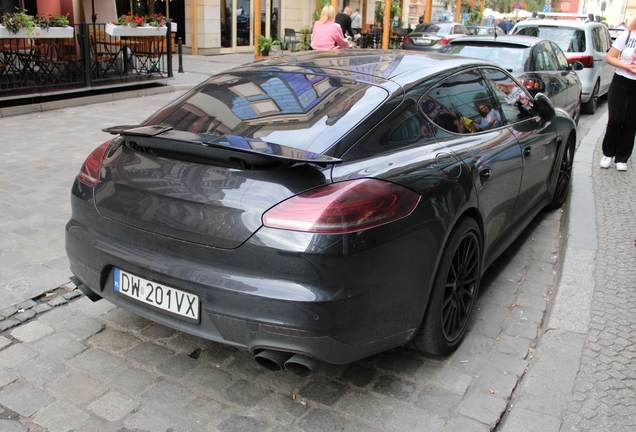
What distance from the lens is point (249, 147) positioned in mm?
2621

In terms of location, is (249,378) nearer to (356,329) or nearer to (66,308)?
(356,329)

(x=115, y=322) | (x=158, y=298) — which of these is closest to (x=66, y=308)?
(x=115, y=322)

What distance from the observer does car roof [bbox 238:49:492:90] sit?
3.38m

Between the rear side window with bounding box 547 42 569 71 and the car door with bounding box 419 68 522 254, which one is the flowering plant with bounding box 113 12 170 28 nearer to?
the rear side window with bounding box 547 42 569 71

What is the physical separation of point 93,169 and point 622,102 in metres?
6.06

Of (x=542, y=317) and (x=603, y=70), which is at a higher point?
(x=603, y=70)

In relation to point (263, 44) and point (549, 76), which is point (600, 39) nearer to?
point (549, 76)

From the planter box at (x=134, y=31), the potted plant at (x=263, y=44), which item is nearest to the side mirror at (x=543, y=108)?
the planter box at (x=134, y=31)

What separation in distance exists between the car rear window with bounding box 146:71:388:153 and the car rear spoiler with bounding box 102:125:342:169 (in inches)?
2.0

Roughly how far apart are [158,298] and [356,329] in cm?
94

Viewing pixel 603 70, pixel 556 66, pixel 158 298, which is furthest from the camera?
pixel 603 70

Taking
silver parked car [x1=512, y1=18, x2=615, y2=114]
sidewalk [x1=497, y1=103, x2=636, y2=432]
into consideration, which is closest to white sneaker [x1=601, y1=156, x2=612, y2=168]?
sidewalk [x1=497, y1=103, x2=636, y2=432]

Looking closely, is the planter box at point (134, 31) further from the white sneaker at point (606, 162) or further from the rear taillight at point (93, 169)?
the rear taillight at point (93, 169)

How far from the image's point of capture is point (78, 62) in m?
11.4
